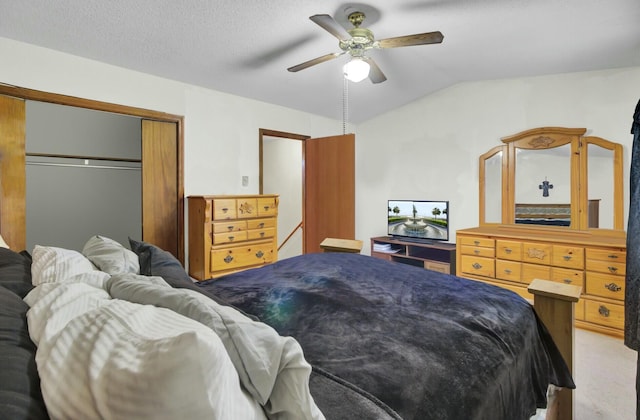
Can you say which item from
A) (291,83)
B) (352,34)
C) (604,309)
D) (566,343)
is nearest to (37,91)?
(291,83)

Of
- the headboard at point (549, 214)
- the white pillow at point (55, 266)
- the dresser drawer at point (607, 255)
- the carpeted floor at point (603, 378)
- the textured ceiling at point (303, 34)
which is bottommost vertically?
the carpeted floor at point (603, 378)

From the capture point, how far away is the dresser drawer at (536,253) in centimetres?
308

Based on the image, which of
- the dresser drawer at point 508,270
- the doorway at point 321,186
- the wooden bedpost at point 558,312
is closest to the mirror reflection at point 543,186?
the dresser drawer at point 508,270

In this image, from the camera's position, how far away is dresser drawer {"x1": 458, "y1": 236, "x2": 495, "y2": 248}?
3.42 meters

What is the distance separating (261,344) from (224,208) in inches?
117

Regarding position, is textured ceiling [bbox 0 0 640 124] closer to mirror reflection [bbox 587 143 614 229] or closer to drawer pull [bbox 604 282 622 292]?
mirror reflection [bbox 587 143 614 229]

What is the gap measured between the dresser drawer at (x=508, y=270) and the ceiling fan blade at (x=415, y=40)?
2.30 metres

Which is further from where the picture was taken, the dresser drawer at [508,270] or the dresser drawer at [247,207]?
the dresser drawer at [247,207]

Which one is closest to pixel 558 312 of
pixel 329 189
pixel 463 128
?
pixel 463 128

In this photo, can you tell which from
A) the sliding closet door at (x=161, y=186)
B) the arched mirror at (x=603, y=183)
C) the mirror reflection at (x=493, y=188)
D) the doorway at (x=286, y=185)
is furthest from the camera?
the doorway at (x=286, y=185)

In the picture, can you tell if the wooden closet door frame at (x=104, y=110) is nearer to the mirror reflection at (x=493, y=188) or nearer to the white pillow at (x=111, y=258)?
the white pillow at (x=111, y=258)

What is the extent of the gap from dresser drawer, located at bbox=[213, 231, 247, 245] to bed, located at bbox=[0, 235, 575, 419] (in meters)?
1.63

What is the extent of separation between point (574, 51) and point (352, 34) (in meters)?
2.04

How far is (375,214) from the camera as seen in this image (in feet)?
16.5
